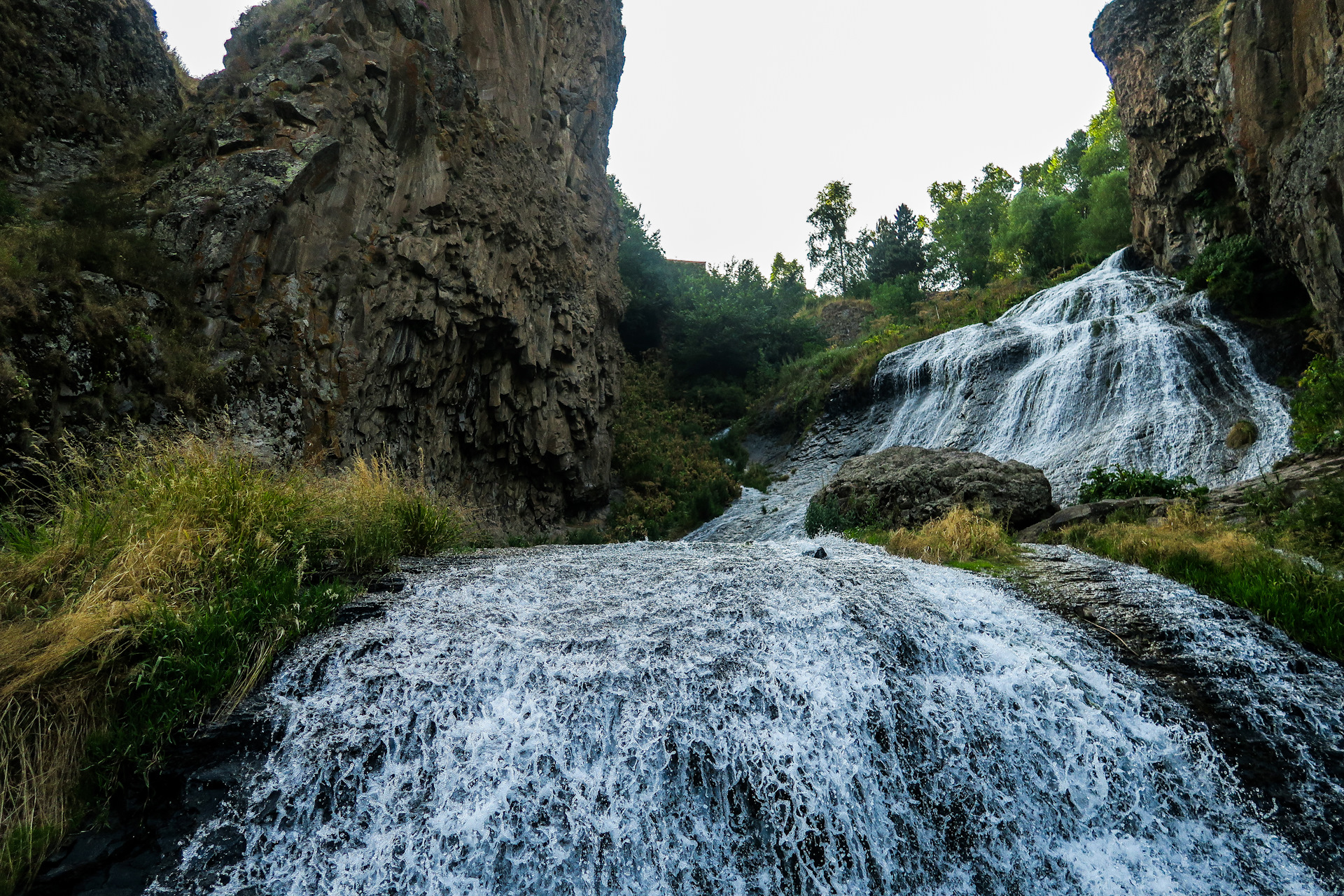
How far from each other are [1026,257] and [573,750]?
35140 millimetres

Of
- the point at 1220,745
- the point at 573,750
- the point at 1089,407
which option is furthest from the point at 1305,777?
the point at 1089,407

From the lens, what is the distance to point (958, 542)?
7.00 metres

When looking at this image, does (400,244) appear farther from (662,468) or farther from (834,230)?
(834,230)

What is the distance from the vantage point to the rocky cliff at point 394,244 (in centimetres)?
895

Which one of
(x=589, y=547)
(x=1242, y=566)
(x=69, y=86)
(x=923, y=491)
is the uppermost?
(x=69, y=86)

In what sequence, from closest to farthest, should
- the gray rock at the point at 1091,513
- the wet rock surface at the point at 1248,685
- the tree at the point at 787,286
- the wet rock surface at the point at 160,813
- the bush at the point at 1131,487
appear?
the wet rock surface at the point at 160,813, the wet rock surface at the point at 1248,685, the gray rock at the point at 1091,513, the bush at the point at 1131,487, the tree at the point at 787,286

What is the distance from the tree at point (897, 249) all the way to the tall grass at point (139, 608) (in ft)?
131

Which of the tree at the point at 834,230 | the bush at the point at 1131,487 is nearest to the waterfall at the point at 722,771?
the bush at the point at 1131,487

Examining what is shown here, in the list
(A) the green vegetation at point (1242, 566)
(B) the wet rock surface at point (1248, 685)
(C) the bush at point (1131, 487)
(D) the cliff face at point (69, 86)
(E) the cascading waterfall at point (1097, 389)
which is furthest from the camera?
(E) the cascading waterfall at point (1097, 389)

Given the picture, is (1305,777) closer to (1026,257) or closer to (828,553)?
(828,553)

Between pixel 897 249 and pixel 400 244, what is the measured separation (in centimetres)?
3653

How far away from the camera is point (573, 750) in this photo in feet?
10.6

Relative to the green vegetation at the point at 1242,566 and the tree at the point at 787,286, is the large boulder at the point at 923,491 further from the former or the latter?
the tree at the point at 787,286

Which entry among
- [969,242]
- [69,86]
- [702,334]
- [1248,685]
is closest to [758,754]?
[1248,685]
